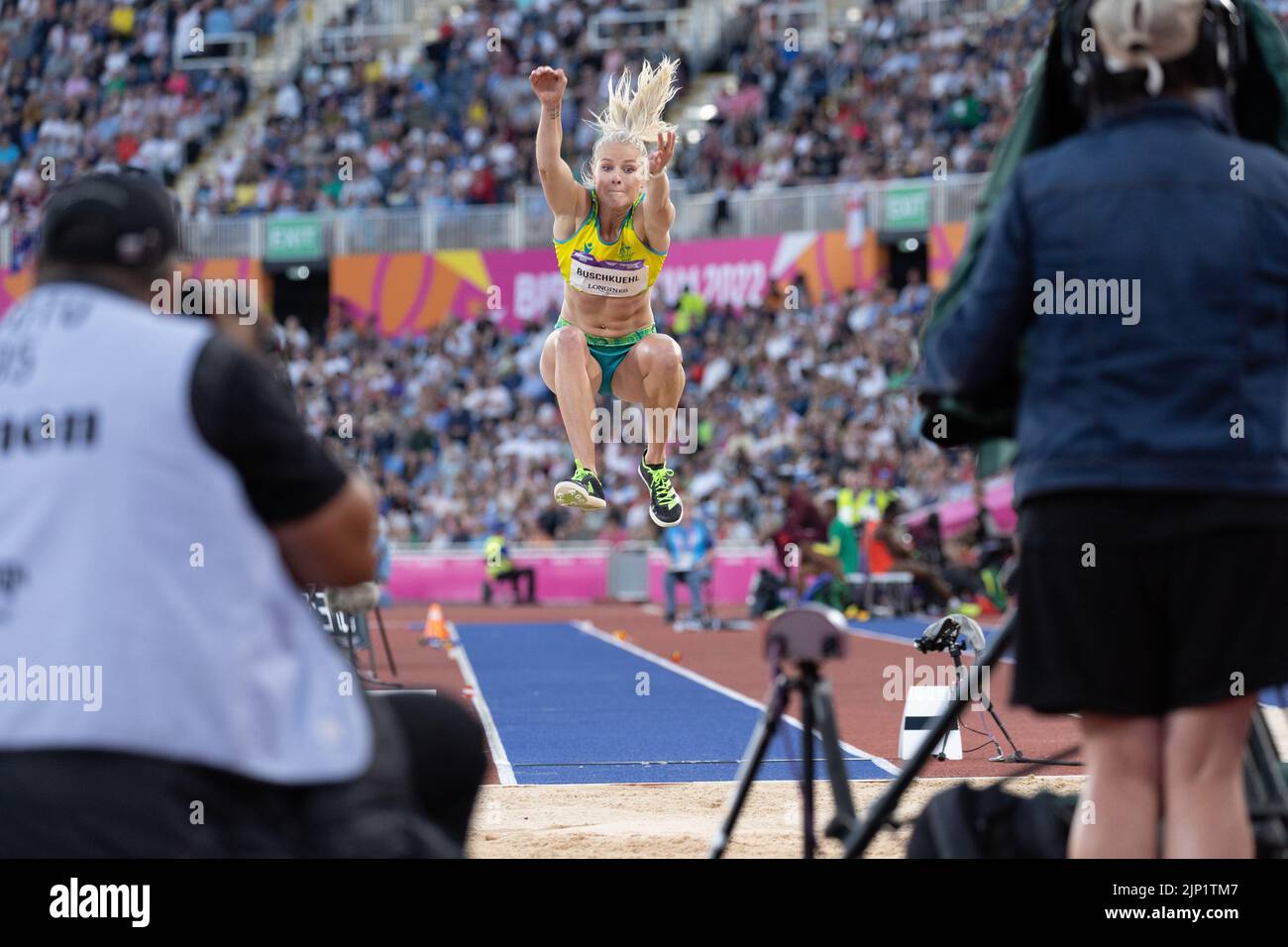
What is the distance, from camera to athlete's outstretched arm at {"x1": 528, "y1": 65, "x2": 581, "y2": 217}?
22.3 ft

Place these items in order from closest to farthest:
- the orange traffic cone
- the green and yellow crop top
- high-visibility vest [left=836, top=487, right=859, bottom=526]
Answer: the green and yellow crop top → the orange traffic cone → high-visibility vest [left=836, top=487, right=859, bottom=526]

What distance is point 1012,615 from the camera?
3.58 m

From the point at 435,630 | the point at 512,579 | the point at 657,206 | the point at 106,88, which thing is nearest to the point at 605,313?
the point at 657,206

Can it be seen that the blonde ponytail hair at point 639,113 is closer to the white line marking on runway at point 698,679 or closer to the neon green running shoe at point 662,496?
the neon green running shoe at point 662,496

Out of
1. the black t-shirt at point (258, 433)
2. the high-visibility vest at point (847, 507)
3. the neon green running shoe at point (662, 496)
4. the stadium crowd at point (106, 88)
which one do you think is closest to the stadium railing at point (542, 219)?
the stadium crowd at point (106, 88)

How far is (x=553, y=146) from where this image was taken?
23.1 feet

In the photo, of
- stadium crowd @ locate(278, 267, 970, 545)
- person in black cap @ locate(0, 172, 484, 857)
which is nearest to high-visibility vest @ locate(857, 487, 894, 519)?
stadium crowd @ locate(278, 267, 970, 545)

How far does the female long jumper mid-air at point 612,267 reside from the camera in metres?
7.38

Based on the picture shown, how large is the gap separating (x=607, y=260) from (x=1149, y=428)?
15.1ft

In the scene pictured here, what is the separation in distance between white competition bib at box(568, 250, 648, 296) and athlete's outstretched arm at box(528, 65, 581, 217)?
23 cm

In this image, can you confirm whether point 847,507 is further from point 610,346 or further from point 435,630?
point 610,346

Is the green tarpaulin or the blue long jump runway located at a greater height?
the green tarpaulin

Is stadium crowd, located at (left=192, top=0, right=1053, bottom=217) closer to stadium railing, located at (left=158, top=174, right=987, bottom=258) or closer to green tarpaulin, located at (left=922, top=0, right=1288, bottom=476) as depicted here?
stadium railing, located at (left=158, top=174, right=987, bottom=258)

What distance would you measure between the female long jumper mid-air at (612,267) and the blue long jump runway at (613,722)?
4.17ft
